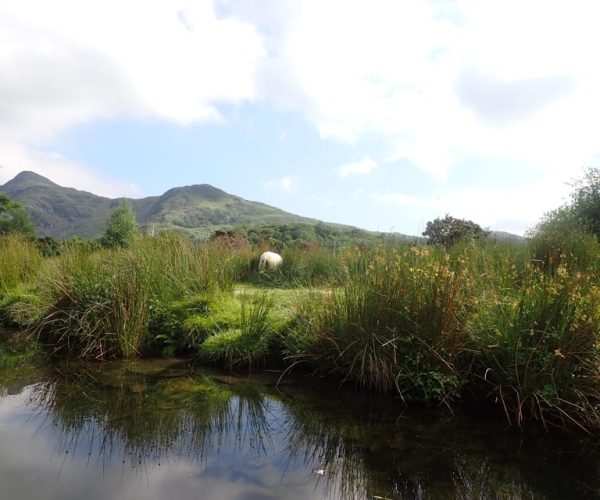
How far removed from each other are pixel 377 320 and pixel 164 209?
16066cm

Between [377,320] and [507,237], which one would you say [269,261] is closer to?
[507,237]

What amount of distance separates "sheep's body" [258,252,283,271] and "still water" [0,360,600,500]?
20.7 feet

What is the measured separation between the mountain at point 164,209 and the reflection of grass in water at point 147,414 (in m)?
127

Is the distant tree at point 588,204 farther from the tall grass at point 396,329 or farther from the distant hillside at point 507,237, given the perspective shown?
the tall grass at point 396,329

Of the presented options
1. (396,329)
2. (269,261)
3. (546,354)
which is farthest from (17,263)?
(546,354)

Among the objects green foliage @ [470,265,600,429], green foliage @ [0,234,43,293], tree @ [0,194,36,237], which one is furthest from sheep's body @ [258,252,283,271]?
tree @ [0,194,36,237]

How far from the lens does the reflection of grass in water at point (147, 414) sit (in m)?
3.62

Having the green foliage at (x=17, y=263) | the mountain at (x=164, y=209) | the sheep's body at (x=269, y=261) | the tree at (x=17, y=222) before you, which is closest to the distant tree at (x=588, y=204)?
the sheep's body at (x=269, y=261)

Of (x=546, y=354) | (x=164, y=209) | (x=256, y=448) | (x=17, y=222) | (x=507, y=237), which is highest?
(x=164, y=209)

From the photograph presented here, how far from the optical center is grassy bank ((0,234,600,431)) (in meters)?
4.17

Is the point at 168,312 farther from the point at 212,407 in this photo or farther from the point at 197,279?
the point at 212,407

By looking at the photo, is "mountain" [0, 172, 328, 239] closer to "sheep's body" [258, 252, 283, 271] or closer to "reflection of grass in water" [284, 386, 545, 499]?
"sheep's body" [258, 252, 283, 271]

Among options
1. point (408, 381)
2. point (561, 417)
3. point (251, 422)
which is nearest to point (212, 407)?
point (251, 422)

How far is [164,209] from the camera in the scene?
157m
